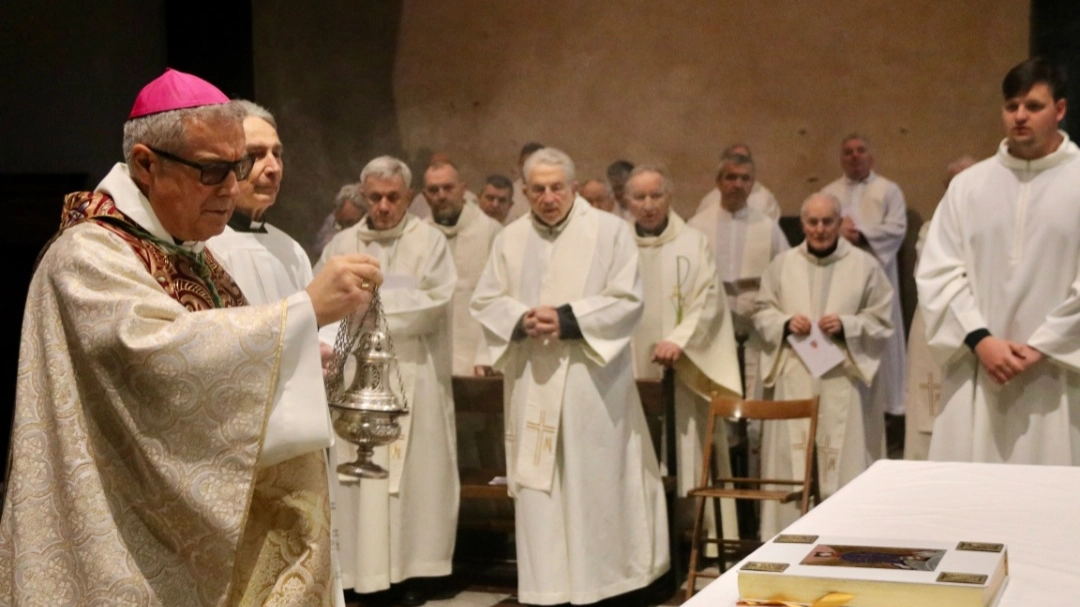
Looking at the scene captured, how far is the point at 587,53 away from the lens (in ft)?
26.9

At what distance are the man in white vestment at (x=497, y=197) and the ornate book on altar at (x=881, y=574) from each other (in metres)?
6.11

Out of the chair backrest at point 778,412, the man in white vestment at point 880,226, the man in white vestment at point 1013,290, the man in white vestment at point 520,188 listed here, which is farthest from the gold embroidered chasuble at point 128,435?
the man in white vestment at point 520,188

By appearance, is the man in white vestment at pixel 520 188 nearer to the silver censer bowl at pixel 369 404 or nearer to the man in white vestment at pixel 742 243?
the man in white vestment at pixel 742 243

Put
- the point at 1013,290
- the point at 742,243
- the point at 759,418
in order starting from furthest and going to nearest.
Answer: the point at 742,243, the point at 759,418, the point at 1013,290

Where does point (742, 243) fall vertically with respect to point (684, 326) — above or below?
above

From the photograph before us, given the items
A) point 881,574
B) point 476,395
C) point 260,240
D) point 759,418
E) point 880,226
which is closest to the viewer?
point 881,574

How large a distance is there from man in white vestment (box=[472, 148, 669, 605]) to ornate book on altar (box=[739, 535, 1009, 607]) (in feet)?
13.1

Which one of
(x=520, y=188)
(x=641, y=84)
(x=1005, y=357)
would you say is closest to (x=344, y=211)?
(x=520, y=188)

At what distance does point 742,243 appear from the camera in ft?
25.4

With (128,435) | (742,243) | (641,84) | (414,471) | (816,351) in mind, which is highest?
(641,84)

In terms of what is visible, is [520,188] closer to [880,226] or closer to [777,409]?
[880,226]

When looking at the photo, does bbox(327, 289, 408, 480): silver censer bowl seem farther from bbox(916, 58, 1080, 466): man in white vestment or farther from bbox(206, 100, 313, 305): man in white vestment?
bbox(916, 58, 1080, 466): man in white vestment

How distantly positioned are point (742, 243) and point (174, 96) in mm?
5394

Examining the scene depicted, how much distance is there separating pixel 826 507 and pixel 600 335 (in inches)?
132
